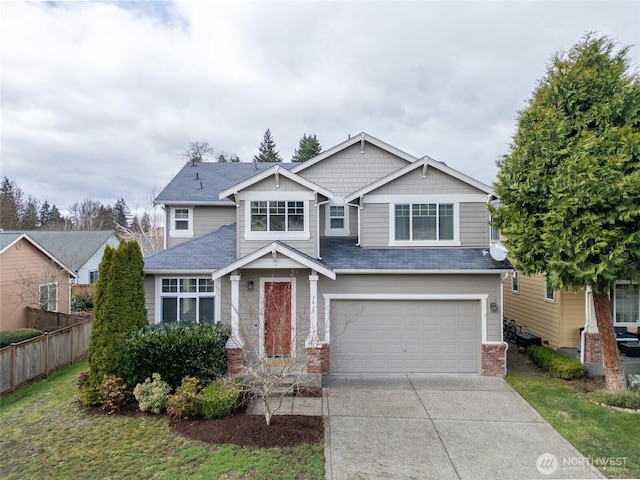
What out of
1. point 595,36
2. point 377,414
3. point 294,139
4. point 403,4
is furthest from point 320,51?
point 294,139

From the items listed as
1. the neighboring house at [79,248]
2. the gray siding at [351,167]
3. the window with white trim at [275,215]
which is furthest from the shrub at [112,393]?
the neighboring house at [79,248]

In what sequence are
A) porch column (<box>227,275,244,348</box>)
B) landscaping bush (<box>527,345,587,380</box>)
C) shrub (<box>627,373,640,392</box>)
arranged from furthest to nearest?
landscaping bush (<box>527,345,587,380</box>) < porch column (<box>227,275,244,348</box>) < shrub (<box>627,373,640,392</box>)

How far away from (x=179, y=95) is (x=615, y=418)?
2028cm

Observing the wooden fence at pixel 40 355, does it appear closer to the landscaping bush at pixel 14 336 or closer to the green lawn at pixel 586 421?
the landscaping bush at pixel 14 336

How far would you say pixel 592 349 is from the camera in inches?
405

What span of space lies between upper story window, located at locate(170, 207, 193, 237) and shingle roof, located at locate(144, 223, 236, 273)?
4.44 meters

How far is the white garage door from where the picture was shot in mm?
10539

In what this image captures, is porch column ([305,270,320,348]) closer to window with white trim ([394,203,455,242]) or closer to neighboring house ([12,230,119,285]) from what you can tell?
window with white trim ([394,203,455,242])

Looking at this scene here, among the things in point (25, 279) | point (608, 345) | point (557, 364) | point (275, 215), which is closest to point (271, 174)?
point (275, 215)

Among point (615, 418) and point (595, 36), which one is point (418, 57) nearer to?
point (595, 36)

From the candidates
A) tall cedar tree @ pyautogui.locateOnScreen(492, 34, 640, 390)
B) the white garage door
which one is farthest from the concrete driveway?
tall cedar tree @ pyautogui.locateOnScreen(492, 34, 640, 390)

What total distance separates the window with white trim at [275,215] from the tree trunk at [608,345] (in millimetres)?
8677

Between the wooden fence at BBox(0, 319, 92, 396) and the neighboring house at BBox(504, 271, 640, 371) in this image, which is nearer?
the wooden fence at BBox(0, 319, 92, 396)

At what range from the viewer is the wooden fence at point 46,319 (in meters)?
15.4
